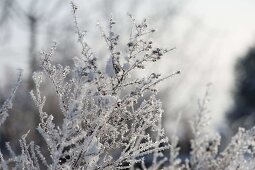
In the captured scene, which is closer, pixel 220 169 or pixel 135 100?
pixel 135 100

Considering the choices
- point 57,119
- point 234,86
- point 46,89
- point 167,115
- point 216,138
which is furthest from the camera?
point 234,86

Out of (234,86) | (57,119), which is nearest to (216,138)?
(57,119)

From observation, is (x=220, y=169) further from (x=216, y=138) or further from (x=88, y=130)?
(x=88, y=130)

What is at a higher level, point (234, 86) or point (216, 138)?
point (234, 86)

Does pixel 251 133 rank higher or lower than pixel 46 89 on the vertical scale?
lower

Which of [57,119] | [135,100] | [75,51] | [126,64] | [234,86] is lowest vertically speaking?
[135,100]

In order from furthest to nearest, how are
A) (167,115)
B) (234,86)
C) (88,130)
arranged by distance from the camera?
(234,86), (167,115), (88,130)

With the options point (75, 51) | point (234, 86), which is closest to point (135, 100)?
point (75, 51)

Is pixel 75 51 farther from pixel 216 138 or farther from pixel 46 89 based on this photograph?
pixel 216 138

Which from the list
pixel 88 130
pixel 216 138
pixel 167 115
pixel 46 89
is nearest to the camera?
pixel 88 130
